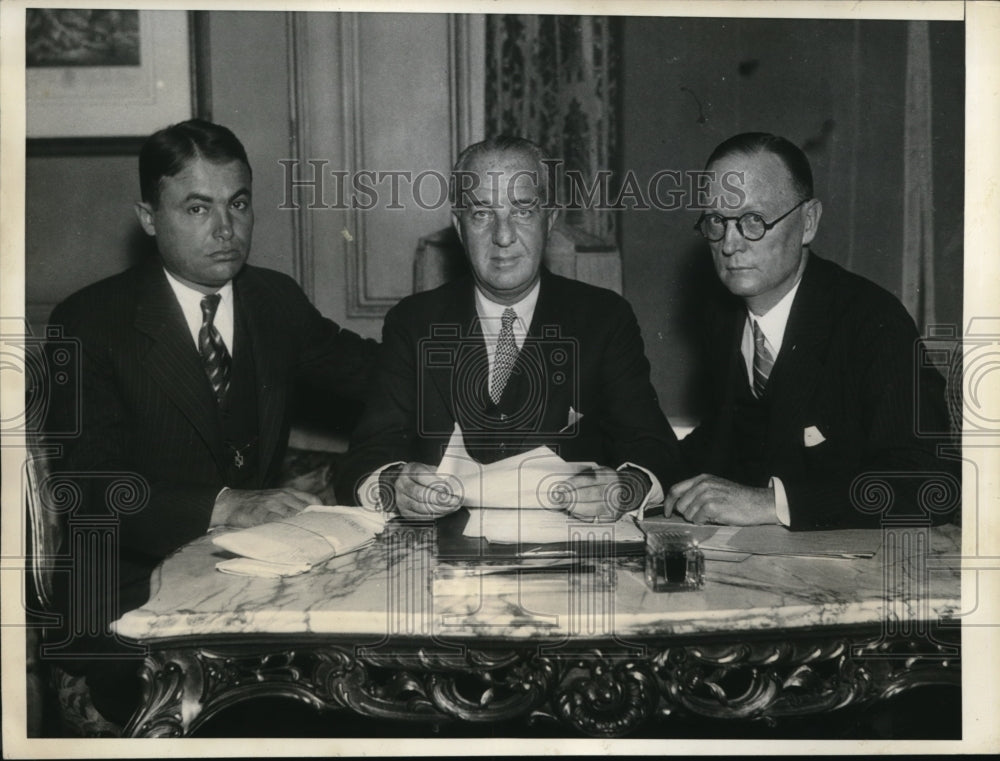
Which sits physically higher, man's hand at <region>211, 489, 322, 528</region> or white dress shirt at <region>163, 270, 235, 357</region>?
white dress shirt at <region>163, 270, 235, 357</region>

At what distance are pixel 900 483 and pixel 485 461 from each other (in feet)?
3.33

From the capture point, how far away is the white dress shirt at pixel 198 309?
8.73 ft

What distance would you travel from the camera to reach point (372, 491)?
258cm

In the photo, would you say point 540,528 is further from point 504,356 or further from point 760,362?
point 760,362

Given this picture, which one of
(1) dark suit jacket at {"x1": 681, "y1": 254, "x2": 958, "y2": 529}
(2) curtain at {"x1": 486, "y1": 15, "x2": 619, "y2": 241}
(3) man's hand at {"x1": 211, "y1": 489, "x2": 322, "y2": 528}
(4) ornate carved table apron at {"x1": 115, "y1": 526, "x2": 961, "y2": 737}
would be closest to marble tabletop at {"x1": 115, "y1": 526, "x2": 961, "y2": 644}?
(4) ornate carved table apron at {"x1": 115, "y1": 526, "x2": 961, "y2": 737}

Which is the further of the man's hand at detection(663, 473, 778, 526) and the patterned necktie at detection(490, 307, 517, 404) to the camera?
the patterned necktie at detection(490, 307, 517, 404)

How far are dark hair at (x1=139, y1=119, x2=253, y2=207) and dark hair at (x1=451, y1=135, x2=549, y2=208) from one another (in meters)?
0.54

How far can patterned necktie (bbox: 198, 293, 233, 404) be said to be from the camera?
2.67 m

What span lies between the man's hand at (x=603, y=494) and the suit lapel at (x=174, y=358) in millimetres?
892

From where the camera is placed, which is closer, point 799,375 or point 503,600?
point 503,600

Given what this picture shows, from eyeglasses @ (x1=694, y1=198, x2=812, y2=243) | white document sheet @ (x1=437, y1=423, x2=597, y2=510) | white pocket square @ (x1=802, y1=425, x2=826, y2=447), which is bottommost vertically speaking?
white document sheet @ (x1=437, y1=423, x2=597, y2=510)

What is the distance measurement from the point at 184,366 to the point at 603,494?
1.09m


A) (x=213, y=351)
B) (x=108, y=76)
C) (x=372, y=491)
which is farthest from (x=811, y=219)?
(x=108, y=76)

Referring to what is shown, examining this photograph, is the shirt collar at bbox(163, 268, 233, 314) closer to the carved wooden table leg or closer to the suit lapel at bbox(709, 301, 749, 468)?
the carved wooden table leg
